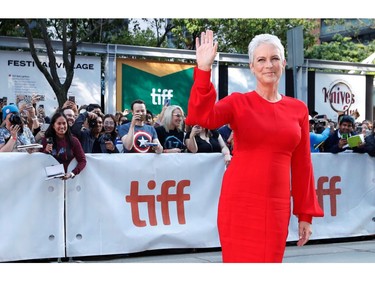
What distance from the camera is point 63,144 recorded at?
24.1 ft

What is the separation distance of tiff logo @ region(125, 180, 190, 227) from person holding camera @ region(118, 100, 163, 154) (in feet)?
1.46

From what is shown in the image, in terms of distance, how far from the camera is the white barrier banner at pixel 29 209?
276 inches

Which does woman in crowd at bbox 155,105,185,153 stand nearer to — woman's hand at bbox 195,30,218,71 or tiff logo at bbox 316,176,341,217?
tiff logo at bbox 316,176,341,217

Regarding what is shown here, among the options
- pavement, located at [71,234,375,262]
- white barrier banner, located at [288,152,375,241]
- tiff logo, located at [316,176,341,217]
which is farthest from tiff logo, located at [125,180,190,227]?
tiff logo, located at [316,176,341,217]

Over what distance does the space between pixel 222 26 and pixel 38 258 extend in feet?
85.6

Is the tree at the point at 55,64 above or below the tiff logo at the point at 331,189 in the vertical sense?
above

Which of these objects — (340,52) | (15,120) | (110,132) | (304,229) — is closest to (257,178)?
(304,229)

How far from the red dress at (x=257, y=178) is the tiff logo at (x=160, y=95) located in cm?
1426

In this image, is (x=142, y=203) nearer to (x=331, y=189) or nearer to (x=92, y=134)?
(x=92, y=134)

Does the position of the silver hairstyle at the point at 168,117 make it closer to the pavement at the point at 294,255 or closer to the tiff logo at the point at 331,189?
the pavement at the point at 294,255

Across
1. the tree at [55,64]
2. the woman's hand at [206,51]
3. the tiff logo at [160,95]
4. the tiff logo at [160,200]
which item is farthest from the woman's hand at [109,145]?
the tiff logo at [160,95]

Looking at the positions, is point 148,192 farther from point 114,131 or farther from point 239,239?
point 239,239
